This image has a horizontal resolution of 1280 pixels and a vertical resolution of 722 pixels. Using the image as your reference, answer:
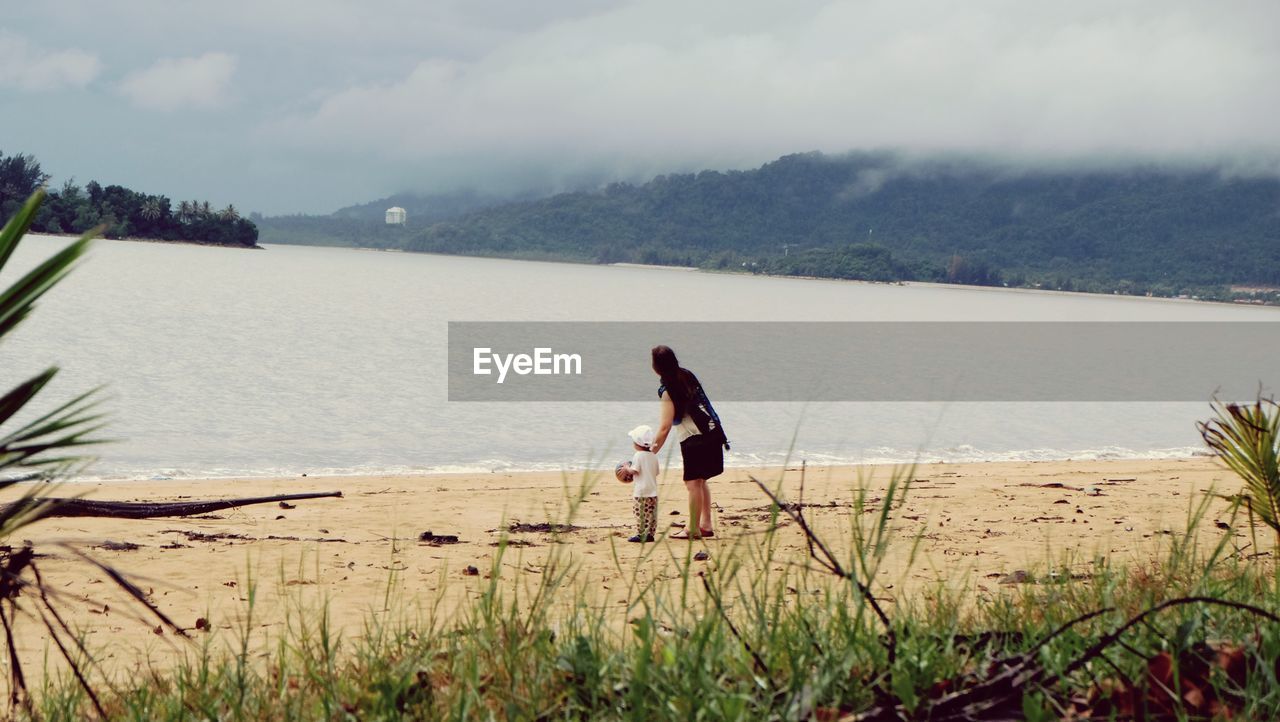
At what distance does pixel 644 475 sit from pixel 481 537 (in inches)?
75.9

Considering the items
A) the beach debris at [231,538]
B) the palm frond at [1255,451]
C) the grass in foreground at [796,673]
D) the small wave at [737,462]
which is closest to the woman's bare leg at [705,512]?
the beach debris at [231,538]

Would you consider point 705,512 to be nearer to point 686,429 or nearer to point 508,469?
point 686,429

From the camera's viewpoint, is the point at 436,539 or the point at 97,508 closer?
the point at 97,508

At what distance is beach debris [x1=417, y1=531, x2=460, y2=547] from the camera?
9.91 metres

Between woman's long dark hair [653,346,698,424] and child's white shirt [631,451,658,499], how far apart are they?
49 cm

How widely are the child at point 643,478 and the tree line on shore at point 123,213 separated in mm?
102774

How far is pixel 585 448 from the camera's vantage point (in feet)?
67.1

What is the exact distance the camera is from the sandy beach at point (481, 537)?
22.7 feet

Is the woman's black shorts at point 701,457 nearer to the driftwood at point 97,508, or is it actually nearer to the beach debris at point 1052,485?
the beach debris at point 1052,485

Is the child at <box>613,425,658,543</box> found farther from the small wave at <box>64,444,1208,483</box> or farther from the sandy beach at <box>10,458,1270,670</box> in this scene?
the small wave at <box>64,444,1208,483</box>

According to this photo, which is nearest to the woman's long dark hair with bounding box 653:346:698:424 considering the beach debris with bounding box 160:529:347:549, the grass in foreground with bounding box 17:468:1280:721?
the beach debris with bounding box 160:529:347:549

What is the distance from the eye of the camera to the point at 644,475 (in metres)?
9.41

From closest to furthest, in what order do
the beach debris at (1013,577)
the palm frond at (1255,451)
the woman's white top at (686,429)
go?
the palm frond at (1255,451), the beach debris at (1013,577), the woman's white top at (686,429)

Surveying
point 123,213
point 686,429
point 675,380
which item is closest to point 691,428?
point 686,429
